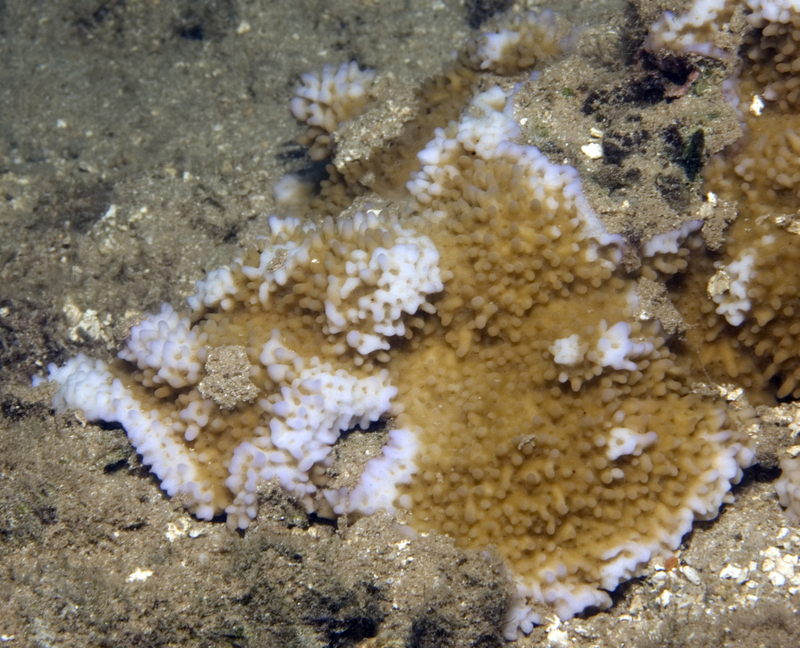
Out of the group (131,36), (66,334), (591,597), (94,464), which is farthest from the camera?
(131,36)

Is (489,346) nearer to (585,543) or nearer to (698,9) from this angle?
(585,543)

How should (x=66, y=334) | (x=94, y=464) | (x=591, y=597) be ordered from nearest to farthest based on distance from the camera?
(x=591, y=597), (x=94, y=464), (x=66, y=334)

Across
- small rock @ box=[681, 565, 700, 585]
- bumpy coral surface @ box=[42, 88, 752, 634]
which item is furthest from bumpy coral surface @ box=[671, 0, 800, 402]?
small rock @ box=[681, 565, 700, 585]

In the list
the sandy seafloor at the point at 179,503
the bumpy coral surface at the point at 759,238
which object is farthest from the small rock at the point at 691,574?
the bumpy coral surface at the point at 759,238

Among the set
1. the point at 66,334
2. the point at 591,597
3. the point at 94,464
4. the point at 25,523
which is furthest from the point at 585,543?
the point at 66,334

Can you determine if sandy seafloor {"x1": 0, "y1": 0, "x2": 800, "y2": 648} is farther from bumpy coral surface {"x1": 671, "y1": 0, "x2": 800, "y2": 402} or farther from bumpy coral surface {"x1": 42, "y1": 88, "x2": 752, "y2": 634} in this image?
bumpy coral surface {"x1": 671, "y1": 0, "x2": 800, "y2": 402}

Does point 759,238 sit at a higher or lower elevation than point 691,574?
higher

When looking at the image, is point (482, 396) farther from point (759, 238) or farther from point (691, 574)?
point (759, 238)

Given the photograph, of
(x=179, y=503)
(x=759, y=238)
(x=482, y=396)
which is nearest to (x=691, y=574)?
(x=482, y=396)
